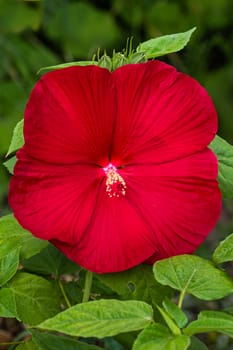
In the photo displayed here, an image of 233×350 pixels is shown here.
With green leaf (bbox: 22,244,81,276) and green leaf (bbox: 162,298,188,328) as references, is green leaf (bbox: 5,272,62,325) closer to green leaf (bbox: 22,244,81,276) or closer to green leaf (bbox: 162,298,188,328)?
green leaf (bbox: 22,244,81,276)

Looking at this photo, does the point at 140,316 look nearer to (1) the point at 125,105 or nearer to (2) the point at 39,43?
(1) the point at 125,105

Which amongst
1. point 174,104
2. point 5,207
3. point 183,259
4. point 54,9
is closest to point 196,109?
point 174,104

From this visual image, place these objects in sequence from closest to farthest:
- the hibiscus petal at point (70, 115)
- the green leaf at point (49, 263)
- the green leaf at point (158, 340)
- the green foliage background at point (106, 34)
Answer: the green leaf at point (158, 340)
the hibiscus petal at point (70, 115)
the green leaf at point (49, 263)
the green foliage background at point (106, 34)

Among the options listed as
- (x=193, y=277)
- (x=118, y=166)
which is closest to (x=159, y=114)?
(x=118, y=166)

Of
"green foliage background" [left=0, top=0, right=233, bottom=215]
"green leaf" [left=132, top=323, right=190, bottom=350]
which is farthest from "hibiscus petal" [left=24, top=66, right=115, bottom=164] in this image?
"green foliage background" [left=0, top=0, right=233, bottom=215]

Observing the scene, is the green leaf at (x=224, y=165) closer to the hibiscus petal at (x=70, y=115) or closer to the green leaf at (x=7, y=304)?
the hibiscus petal at (x=70, y=115)

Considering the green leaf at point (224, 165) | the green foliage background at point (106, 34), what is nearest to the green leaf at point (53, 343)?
the green leaf at point (224, 165)
